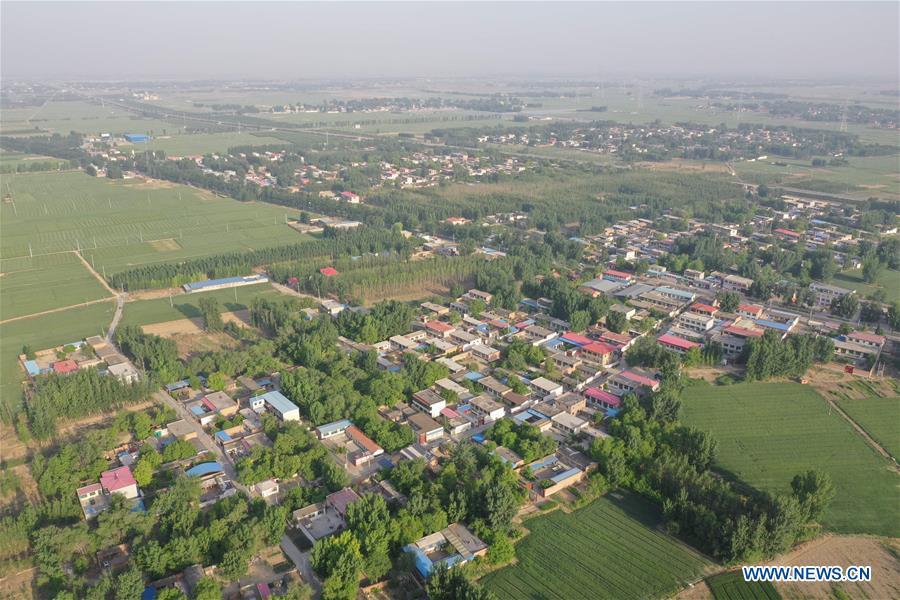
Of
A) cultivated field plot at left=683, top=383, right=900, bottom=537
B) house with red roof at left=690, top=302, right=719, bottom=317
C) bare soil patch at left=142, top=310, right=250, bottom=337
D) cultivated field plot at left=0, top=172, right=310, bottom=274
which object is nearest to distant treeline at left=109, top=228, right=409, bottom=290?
cultivated field plot at left=0, top=172, right=310, bottom=274

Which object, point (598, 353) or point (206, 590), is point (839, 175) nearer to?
point (598, 353)

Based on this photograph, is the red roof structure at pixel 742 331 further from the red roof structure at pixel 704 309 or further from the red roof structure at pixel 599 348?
the red roof structure at pixel 599 348

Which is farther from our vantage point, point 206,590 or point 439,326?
point 439,326

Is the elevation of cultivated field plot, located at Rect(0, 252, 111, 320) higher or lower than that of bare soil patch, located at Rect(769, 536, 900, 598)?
higher

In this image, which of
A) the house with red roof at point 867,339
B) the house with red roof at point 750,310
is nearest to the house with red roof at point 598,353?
the house with red roof at point 750,310

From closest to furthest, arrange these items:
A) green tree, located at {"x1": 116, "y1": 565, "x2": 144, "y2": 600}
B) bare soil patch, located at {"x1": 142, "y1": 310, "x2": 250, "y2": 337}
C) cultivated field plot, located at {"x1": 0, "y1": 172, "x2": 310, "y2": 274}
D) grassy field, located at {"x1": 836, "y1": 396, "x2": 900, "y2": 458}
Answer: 1. green tree, located at {"x1": 116, "y1": 565, "x2": 144, "y2": 600}
2. grassy field, located at {"x1": 836, "y1": 396, "x2": 900, "y2": 458}
3. bare soil patch, located at {"x1": 142, "y1": 310, "x2": 250, "y2": 337}
4. cultivated field plot, located at {"x1": 0, "y1": 172, "x2": 310, "y2": 274}

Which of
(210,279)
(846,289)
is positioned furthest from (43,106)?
(846,289)

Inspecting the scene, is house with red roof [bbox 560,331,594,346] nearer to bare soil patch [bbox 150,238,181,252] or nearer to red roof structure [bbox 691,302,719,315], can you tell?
red roof structure [bbox 691,302,719,315]

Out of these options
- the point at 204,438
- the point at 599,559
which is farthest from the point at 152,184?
the point at 599,559
